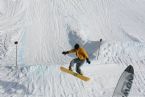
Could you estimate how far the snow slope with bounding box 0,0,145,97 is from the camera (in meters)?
16.7

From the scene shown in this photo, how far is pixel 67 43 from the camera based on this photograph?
2197 centimetres

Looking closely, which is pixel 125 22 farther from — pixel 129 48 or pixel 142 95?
pixel 142 95

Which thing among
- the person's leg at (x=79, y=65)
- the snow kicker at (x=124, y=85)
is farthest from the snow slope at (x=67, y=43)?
the person's leg at (x=79, y=65)

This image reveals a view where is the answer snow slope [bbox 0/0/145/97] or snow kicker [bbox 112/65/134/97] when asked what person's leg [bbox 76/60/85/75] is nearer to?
snow slope [bbox 0/0/145/97]

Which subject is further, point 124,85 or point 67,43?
point 67,43

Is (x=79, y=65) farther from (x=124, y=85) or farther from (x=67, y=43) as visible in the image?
(x=67, y=43)

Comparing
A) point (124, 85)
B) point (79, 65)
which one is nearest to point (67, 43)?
point (79, 65)

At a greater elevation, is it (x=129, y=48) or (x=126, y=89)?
(x=129, y=48)

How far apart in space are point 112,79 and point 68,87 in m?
2.71

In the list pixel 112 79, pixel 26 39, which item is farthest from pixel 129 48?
pixel 26 39

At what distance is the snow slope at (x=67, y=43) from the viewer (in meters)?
16.7

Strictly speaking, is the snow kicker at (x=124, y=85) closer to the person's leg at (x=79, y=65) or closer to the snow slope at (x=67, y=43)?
the snow slope at (x=67, y=43)

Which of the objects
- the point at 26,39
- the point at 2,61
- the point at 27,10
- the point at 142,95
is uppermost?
the point at 27,10

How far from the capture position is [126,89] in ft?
51.3
